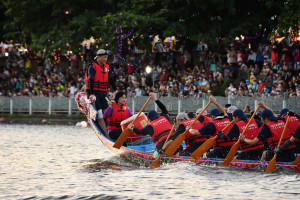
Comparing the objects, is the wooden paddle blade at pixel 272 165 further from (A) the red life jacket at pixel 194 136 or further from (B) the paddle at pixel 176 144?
(B) the paddle at pixel 176 144

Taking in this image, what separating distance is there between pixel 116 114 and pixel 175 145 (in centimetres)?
292

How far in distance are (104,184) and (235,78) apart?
1670 cm

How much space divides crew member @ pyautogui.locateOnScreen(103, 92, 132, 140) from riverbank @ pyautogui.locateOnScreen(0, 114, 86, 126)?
1387cm

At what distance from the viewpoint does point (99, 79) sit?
1617 centimetres

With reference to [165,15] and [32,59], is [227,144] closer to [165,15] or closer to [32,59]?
[165,15]

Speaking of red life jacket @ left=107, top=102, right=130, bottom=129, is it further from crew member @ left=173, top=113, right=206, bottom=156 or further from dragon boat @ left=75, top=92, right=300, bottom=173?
crew member @ left=173, top=113, right=206, bottom=156

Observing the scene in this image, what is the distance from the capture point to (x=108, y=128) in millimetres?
16578

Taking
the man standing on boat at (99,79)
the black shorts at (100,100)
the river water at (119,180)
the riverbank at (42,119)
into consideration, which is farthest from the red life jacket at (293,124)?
the riverbank at (42,119)

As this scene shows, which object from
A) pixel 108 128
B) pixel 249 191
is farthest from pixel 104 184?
pixel 108 128

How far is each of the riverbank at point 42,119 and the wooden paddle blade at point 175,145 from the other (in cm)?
1680

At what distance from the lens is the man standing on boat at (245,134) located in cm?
1280

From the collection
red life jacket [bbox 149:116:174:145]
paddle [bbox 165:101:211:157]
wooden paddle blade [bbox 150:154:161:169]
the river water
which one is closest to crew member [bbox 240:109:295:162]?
the river water

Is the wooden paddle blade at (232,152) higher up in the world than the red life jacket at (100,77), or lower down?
lower down

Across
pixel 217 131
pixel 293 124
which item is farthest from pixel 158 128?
pixel 293 124
